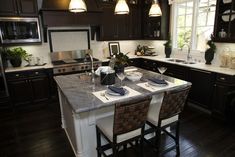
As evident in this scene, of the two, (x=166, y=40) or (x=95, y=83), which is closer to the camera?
(x=95, y=83)

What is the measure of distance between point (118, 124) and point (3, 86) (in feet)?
10.1

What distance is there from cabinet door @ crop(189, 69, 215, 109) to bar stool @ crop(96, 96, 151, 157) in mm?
2090

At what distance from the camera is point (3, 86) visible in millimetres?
3600

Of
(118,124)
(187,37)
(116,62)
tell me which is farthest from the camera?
(187,37)

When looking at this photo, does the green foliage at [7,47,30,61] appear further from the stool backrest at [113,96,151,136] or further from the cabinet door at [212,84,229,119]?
the cabinet door at [212,84,229,119]

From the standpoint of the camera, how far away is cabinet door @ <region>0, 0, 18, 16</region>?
3.47m

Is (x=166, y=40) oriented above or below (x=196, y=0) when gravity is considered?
below

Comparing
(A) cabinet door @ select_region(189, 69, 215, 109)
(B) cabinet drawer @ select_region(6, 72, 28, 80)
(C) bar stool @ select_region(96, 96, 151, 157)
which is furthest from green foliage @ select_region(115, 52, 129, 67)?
(B) cabinet drawer @ select_region(6, 72, 28, 80)

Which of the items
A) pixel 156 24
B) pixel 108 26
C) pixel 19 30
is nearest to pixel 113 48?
pixel 108 26

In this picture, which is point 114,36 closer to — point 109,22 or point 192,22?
point 109,22

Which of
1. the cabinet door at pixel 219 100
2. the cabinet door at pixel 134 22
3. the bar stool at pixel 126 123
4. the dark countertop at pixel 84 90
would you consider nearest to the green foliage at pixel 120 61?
the dark countertop at pixel 84 90

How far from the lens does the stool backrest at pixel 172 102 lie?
1884mm

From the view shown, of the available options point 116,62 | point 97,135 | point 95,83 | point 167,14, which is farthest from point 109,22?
point 97,135

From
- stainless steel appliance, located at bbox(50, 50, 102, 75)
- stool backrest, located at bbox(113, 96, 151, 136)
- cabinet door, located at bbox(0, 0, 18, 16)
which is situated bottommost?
stool backrest, located at bbox(113, 96, 151, 136)
